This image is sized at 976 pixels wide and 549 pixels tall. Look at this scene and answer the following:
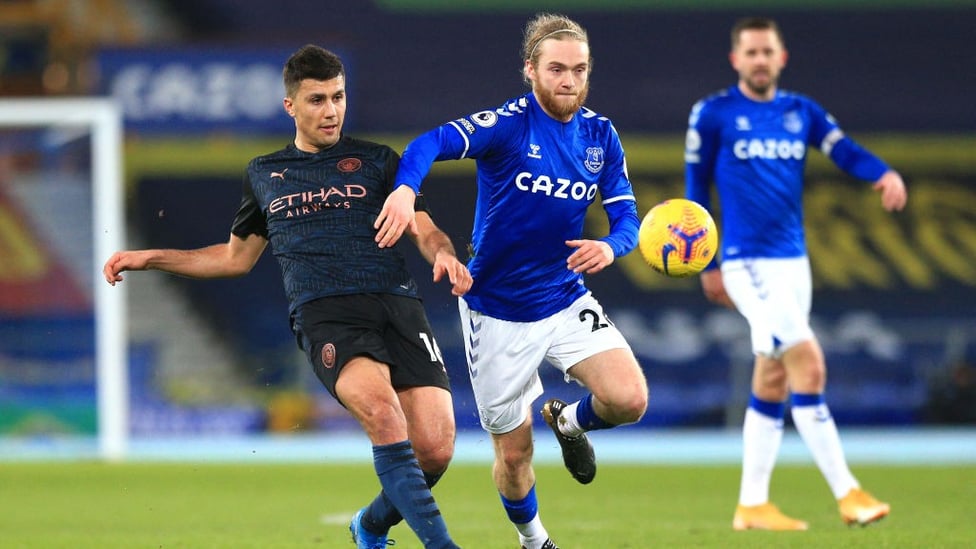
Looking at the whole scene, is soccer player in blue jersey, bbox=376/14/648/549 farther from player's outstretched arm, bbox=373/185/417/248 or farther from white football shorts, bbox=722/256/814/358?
white football shorts, bbox=722/256/814/358

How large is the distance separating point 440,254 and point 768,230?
A: 304 cm

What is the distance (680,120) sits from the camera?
21.2 meters

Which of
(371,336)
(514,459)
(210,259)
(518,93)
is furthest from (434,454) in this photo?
(518,93)

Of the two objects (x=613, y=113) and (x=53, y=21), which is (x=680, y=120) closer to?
(x=613, y=113)

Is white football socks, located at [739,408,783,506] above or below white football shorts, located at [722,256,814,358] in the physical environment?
below

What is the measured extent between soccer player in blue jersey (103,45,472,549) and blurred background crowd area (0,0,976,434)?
11926 millimetres

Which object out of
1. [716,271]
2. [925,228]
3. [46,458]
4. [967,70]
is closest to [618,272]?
[925,228]

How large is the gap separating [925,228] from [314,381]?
8750mm

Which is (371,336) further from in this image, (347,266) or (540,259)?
(540,259)

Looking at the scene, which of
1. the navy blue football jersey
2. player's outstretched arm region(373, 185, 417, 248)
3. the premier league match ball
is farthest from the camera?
the premier league match ball

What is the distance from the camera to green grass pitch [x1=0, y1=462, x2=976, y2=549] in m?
7.17

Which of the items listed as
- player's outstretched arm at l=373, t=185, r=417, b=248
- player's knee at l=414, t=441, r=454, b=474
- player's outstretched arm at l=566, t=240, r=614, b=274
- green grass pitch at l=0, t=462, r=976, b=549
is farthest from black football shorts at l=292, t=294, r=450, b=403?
green grass pitch at l=0, t=462, r=976, b=549

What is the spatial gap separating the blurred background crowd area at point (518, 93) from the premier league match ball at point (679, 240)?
38.9ft

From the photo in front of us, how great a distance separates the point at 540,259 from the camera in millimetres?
6117
